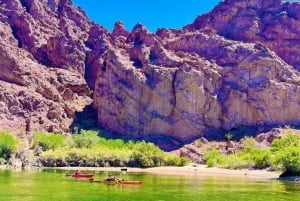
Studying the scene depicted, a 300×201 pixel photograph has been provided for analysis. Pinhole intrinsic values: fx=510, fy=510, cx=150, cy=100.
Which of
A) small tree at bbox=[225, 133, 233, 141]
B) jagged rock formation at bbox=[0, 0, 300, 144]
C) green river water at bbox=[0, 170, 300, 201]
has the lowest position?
green river water at bbox=[0, 170, 300, 201]

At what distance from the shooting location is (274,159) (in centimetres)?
9919

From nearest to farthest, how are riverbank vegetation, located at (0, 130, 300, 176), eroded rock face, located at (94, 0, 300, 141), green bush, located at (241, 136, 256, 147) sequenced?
riverbank vegetation, located at (0, 130, 300, 176), green bush, located at (241, 136, 256, 147), eroded rock face, located at (94, 0, 300, 141)

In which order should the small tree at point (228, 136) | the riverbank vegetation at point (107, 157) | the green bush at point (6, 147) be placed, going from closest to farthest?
the riverbank vegetation at point (107, 157), the green bush at point (6, 147), the small tree at point (228, 136)

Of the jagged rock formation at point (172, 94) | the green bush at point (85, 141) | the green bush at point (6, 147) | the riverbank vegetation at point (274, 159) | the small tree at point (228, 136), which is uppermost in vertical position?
the jagged rock formation at point (172, 94)

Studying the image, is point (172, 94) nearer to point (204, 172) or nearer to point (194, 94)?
point (194, 94)

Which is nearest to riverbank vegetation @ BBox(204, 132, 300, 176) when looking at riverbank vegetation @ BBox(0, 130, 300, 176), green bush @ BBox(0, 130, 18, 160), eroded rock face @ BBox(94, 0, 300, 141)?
riverbank vegetation @ BBox(0, 130, 300, 176)

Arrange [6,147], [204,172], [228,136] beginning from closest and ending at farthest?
[204,172], [6,147], [228,136]

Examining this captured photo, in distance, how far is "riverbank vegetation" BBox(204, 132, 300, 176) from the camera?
89.8 meters

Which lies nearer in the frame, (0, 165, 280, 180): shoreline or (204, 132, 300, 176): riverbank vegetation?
(204, 132, 300, 176): riverbank vegetation

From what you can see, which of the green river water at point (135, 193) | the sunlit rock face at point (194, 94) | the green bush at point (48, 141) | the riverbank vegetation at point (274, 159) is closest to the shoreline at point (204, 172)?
the riverbank vegetation at point (274, 159)

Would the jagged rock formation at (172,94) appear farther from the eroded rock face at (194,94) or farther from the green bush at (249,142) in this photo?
the green bush at (249,142)

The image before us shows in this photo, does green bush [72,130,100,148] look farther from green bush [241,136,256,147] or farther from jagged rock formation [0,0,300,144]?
green bush [241,136,256,147]

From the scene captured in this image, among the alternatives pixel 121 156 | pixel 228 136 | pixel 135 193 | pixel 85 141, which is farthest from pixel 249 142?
pixel 135 193

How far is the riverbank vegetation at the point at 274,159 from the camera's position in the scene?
89.8 m
